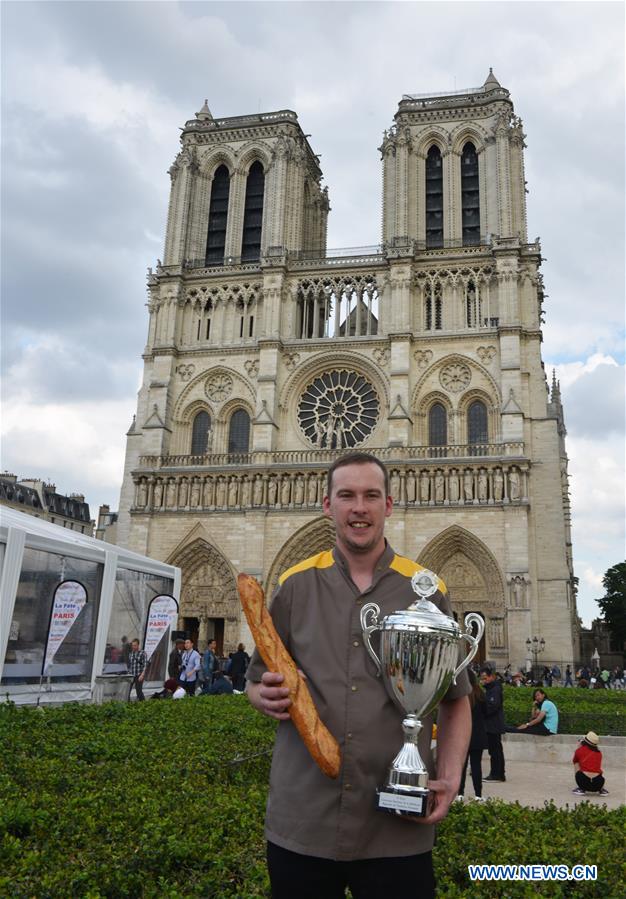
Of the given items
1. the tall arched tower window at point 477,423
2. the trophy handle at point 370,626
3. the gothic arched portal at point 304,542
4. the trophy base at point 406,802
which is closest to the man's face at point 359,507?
the trophy handle at point 370,626

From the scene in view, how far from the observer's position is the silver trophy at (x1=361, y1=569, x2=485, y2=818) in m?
2.33

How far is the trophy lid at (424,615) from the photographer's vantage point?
2405 mm

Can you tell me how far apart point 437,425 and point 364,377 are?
3833mm

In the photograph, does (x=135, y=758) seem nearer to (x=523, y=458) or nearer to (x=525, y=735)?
(x=525, y=735)

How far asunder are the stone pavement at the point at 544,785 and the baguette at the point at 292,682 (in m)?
6.80

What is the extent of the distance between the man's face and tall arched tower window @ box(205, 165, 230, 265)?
34.4 meters

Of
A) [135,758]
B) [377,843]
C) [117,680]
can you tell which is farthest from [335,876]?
[117,680]

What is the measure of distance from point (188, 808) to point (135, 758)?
1.91m

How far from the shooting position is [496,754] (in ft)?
33.6

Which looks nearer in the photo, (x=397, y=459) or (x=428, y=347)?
(x=397, y=459)

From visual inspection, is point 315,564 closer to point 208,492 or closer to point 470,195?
point 208,492

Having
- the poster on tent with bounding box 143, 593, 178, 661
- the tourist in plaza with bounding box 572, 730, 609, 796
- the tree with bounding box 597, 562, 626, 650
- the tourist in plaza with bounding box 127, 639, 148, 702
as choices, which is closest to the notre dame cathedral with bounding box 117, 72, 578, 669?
the poster on tent with bounding box 143, 593, 178, 661

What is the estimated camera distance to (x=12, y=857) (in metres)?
3.67

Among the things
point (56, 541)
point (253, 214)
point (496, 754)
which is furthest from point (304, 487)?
point (496, 754)
